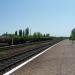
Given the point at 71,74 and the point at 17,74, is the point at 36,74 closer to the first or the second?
the point at 17,74

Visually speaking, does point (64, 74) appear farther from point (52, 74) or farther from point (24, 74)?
point (24, 74)

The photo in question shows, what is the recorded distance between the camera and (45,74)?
39.0 ft

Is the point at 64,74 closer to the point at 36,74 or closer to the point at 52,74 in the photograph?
the point at 52,74

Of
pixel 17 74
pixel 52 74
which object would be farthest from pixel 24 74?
pixel 52 74

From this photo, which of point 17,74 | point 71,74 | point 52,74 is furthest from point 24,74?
point 71,74

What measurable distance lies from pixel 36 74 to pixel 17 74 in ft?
2.89

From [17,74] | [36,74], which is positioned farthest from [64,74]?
[17,74]

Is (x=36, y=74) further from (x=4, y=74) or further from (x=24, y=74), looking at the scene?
(x=4, y=74)

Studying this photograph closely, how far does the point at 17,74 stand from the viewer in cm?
1195

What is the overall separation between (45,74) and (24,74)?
967mm

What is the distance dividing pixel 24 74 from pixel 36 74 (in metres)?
0.55

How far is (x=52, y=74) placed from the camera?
38.9 feet

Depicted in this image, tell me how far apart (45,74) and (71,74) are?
1192 mm

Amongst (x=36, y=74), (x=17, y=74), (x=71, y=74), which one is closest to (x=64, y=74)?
(x=71, y=74)
